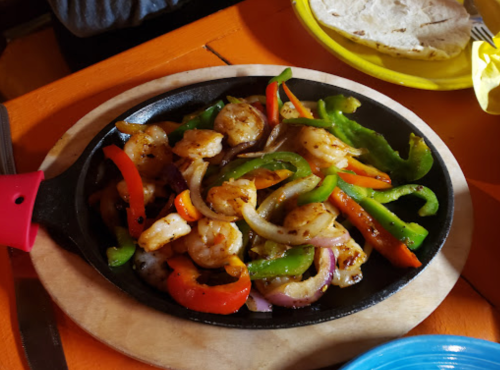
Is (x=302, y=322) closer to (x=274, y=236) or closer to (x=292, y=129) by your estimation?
(x=274, y=236)

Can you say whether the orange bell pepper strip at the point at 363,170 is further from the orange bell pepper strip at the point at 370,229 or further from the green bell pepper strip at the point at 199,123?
the green bell pepper strip at the point at 199,123

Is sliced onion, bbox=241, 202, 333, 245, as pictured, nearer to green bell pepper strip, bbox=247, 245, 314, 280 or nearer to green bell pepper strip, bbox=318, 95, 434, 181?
green bell pepper strip, bbox=247, 245, 314, 280

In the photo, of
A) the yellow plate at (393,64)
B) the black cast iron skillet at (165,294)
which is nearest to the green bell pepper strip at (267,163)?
the black cast iron skillet at (165,294)

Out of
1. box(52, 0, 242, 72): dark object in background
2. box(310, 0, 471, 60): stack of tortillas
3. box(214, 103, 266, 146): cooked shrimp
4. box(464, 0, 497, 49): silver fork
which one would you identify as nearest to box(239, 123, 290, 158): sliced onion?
box(214, 103, 266, 146): cooked shrimp

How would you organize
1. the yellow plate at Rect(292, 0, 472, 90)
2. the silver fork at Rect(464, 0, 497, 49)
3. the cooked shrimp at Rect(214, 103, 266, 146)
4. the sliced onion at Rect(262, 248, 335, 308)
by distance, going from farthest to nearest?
the silver fork at Rect(464, 0, 497, 49) → the yellow plate at Rect(292, 0, 472, 90) → the cooked shrimp at Rect(214, 103, 266, 146) → the sliced onion at Rect(262, 248, 335, 308)

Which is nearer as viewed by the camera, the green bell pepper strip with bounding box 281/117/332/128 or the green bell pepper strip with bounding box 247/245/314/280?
the green bell pepper strip with bounding box 247/245/314/280

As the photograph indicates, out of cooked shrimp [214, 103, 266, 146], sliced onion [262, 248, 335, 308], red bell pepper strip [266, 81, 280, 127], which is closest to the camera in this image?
sliced onion [262, 248, 335, 308]
